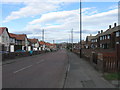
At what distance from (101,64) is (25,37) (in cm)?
6461

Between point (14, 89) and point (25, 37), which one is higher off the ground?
point (25, 37)

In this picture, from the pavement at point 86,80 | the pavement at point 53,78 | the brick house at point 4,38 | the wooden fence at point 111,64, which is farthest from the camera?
the brick house at point 4,38

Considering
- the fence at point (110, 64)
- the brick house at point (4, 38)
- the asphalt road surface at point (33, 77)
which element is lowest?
the asphalt road surface at point (33, 77)

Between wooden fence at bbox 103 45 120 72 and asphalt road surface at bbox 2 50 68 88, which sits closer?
asphalt road surface at bbox 2 50 68 88

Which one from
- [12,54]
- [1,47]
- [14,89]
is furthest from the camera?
[1,47]

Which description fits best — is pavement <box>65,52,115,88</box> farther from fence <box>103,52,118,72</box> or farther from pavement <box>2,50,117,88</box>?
fence <box>103,52,118,72</box>

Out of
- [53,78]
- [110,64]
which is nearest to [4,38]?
[53,78]

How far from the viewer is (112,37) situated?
4647cm

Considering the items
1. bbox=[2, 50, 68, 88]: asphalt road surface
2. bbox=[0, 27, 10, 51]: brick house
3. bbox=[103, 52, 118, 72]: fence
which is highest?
bbox=[0, 27, 10, 51]: brick house

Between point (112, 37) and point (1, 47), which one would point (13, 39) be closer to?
point (1, 47)

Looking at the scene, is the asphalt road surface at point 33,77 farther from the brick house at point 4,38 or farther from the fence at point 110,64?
the brick house at point 4,38

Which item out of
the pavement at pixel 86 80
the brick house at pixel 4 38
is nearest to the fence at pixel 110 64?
the pavement at pixel 86 80

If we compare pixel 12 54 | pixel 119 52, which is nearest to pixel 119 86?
pixel 119 52

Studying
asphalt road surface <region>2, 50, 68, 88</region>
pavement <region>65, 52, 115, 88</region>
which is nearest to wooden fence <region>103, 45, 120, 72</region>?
pavement <region>65, 52, 115, 88</region>
